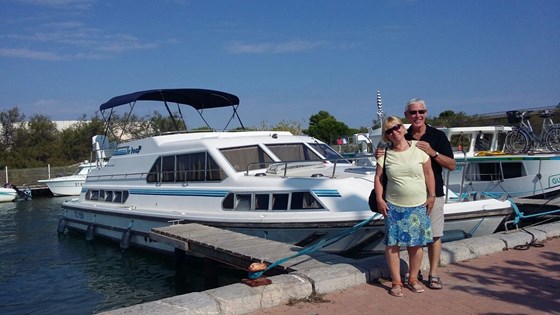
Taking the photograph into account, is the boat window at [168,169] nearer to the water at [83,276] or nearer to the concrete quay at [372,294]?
the water at [83,276]

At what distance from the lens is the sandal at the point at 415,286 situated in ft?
17.5

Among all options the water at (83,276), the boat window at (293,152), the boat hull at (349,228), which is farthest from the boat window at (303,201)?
the boat window at (293,152)

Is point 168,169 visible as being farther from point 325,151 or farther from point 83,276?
point 325,151

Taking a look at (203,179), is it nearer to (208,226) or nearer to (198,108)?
(208,226)

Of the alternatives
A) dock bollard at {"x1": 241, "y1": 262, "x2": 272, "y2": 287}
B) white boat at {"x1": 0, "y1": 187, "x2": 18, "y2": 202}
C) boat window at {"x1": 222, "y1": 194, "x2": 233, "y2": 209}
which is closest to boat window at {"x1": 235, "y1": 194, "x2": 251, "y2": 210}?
boat window at {"x1": 222, "y1": 194, "x2": 233, "y2": 209}

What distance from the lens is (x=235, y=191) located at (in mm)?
10219

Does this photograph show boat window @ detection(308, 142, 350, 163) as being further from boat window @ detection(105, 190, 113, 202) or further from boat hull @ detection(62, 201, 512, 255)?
boat window @ detection(105, 190, 113, 202)

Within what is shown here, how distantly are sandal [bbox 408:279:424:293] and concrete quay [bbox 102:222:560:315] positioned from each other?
0.05 metres

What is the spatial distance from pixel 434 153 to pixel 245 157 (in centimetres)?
630

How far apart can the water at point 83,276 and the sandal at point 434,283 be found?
4.40 metres

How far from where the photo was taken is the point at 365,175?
31.7ft

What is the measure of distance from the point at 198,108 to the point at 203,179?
224 inches

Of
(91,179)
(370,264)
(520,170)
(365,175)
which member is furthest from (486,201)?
(91,179)

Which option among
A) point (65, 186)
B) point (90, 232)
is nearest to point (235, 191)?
point (90, 232)
